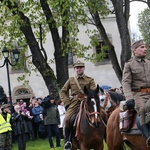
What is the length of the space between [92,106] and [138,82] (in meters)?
2.24

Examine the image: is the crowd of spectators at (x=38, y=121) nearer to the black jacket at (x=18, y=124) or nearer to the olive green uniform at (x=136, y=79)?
the black jacket at (x=18, y=124)

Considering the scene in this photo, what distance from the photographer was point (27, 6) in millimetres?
23141

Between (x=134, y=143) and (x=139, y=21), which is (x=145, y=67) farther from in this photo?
(x=139, y=21)

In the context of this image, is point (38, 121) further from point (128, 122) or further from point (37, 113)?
point (128, 122)

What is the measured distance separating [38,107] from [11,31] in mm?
4032

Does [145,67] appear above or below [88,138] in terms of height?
above

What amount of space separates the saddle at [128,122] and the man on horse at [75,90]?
2.54 meters

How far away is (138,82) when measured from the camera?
9758 mm

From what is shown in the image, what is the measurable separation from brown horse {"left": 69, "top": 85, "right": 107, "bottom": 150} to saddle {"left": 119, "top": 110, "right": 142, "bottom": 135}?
1.54 m

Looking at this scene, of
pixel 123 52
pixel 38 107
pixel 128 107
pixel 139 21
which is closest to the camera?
pixel 128 107

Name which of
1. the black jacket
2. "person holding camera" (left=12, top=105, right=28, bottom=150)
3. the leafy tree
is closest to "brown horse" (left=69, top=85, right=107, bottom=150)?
the black jacket

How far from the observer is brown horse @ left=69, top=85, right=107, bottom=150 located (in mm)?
11680

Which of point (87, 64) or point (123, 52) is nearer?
point (123, 52)

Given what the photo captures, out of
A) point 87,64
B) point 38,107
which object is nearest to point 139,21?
point 87,64
